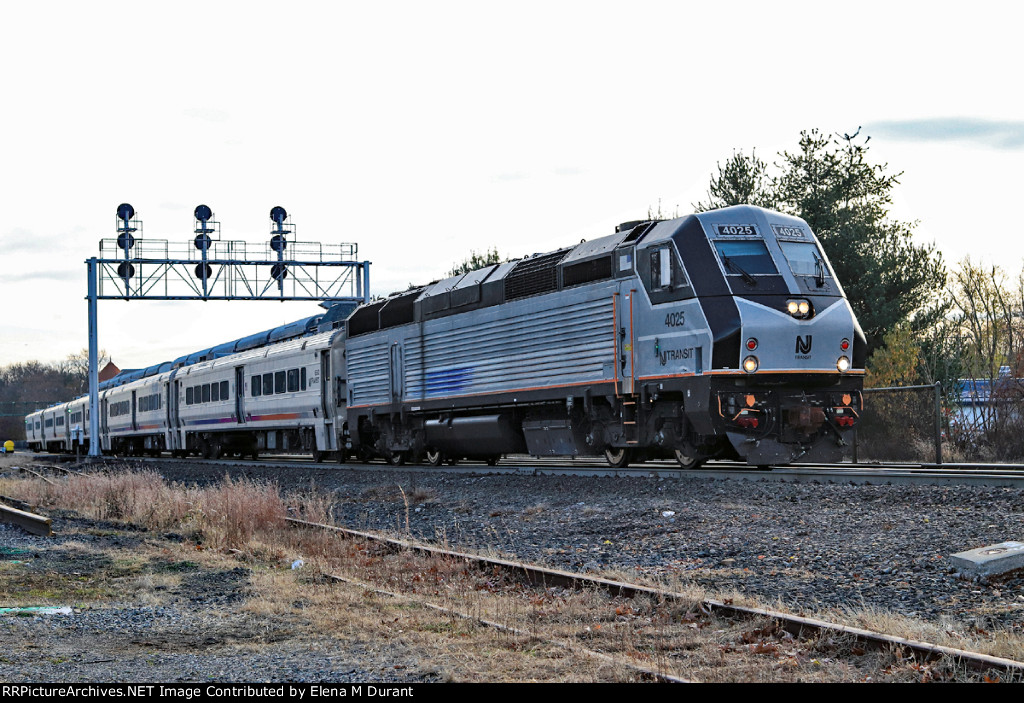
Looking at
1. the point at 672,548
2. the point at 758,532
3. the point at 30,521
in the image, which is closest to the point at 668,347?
the point at 758,532

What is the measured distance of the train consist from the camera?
1600 centimetres

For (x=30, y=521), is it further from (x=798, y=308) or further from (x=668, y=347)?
(x=798, y=308)

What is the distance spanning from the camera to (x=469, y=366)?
21.9 metres

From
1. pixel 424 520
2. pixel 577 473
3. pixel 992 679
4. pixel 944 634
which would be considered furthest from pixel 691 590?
pixel 577 473

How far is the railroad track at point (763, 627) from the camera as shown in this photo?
18.0ft

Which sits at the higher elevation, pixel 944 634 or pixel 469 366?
pixel 469 366

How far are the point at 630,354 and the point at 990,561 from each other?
9.69 meters

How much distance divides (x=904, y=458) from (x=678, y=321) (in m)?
9.15

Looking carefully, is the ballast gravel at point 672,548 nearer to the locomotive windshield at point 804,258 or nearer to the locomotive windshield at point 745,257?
the locomotive windshield at point 745,257

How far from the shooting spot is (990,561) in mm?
8008

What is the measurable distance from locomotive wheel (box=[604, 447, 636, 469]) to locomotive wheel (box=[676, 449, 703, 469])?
115 cm

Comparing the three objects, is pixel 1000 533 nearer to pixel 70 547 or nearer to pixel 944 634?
pixel 944 634

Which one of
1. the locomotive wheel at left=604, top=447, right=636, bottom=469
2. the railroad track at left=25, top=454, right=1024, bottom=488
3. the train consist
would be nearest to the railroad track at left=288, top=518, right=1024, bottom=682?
the railroad track at left=25, top=454, right=1024, bottom=488

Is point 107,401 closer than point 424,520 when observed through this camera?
No
